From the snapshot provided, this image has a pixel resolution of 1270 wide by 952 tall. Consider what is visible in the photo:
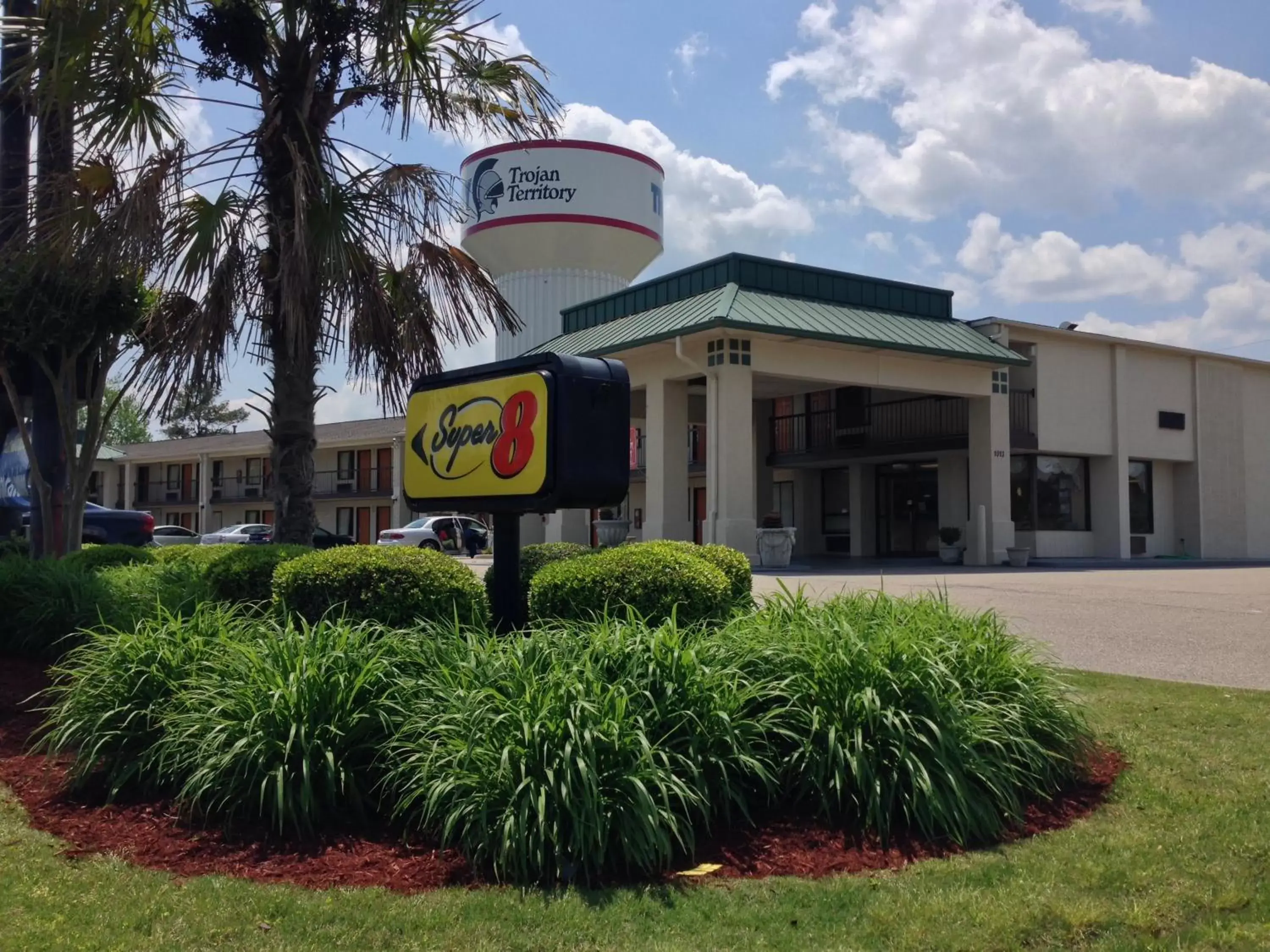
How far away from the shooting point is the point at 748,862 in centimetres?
440

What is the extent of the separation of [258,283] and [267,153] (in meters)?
1.18

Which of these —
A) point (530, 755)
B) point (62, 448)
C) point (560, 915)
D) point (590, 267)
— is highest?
point (590, 267)

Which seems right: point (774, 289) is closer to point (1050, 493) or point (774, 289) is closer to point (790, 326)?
point (790, 326)

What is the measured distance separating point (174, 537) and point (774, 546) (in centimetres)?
2828

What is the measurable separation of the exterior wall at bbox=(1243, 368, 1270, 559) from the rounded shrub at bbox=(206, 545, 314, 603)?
1186 inches

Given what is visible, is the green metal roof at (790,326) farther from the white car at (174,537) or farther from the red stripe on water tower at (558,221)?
the white car at (174,537)

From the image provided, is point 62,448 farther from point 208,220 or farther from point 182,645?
point 182,645

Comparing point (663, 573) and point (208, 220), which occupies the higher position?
point (208, 220)

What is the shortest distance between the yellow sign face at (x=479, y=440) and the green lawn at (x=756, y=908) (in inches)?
127

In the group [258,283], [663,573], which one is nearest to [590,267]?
[258,283]

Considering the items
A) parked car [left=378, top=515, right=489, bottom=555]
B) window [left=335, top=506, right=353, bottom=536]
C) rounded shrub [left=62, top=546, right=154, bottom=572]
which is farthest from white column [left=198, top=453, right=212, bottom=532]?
rounded shrub [left=62, top=546, right=154, bottom=572]

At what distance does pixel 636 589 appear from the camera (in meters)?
6.63

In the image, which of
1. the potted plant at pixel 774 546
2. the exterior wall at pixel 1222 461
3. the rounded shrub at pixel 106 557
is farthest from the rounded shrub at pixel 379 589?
the exterior wall at pixel 1222 461

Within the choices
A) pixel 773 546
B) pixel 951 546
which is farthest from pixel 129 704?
pixel 951 546
